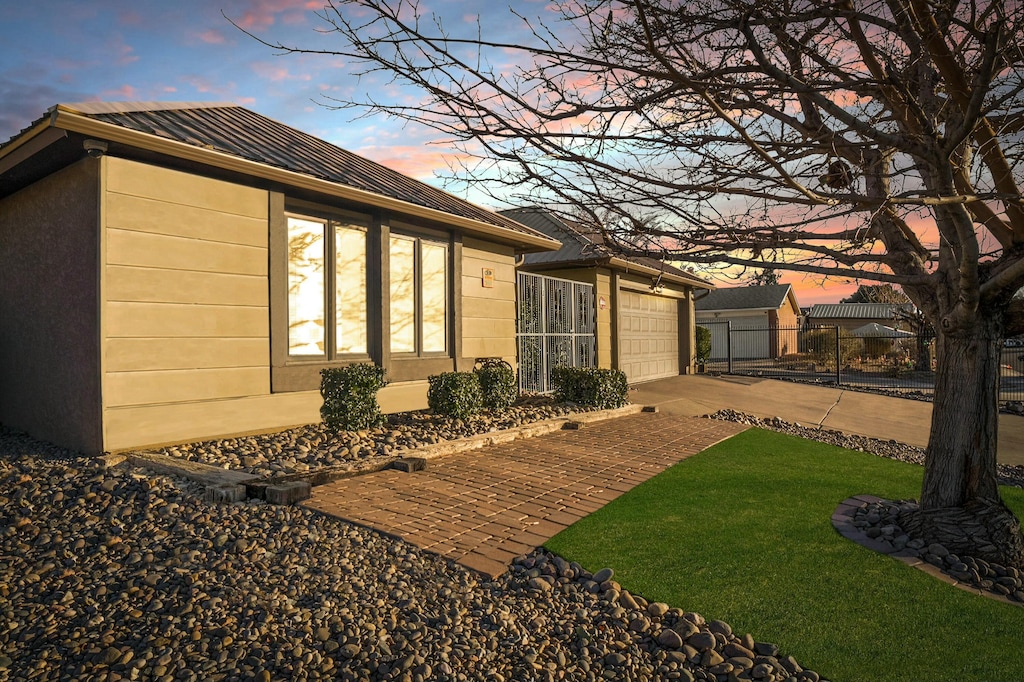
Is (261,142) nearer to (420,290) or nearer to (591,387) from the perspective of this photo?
(420,290)

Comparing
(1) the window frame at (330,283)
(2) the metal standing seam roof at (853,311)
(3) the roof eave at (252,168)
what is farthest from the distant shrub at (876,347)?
(1) the window frame at (330,283)

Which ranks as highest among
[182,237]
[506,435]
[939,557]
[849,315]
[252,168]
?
[252,168]

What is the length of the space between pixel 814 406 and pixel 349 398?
11155 mm

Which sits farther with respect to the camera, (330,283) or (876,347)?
(876,347)

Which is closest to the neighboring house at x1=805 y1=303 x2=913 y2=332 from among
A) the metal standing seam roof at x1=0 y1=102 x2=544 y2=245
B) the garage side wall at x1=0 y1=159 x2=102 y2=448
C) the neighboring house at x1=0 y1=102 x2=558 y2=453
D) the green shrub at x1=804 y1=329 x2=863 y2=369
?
the green shrub at x1=804 y1=329 x2=863 y2=369

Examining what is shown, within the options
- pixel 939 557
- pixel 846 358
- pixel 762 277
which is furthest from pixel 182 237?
pixel 846 358

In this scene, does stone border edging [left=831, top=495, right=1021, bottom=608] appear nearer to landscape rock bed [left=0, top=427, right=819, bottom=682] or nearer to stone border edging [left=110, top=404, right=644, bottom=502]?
landscape rock bed [left=0, top=427, right=819, bottom=682]

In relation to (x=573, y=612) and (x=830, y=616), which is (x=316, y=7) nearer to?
(x=573, y=612)

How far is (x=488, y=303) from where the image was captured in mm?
11656

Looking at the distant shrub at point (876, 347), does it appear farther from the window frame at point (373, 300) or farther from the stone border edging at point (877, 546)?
the stone border edging at point (877, 546)

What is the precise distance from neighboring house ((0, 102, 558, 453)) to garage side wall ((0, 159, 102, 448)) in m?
0.03

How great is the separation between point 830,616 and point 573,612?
1498mm

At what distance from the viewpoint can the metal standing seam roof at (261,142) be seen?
21.9 feet

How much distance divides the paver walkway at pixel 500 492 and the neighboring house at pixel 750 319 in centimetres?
3011
